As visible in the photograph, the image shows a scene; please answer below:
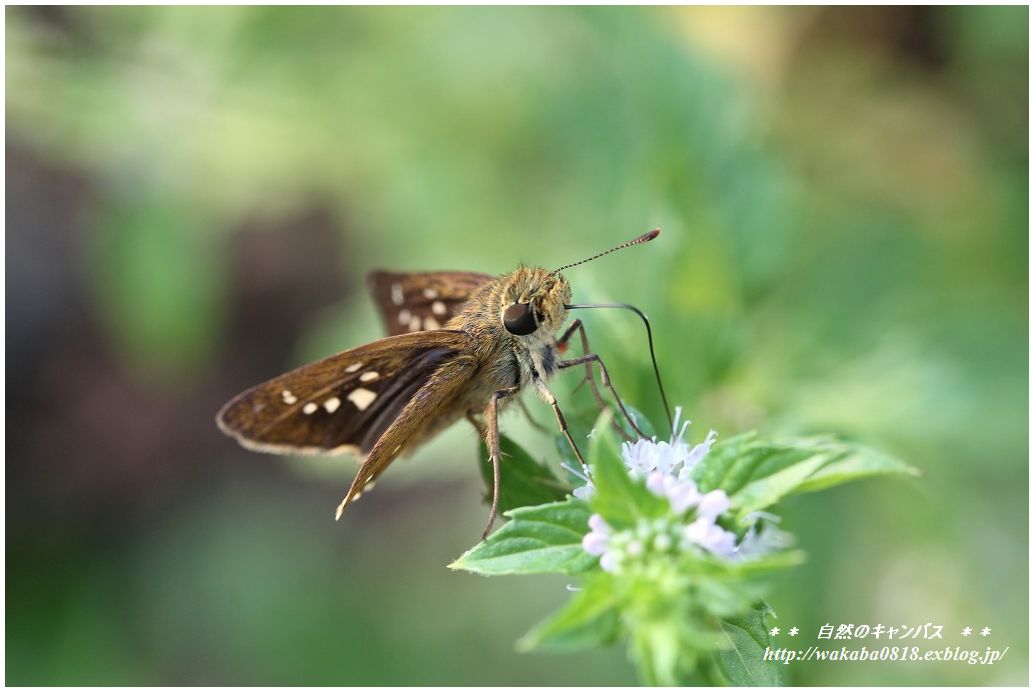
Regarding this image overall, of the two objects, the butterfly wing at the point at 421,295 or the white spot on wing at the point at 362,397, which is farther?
the butterfly wing at the point at 421,295

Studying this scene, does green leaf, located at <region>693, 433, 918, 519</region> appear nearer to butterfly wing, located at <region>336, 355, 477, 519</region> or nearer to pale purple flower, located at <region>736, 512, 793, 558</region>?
pale purple flower, located at <region>736, 512, 793, 558</region>

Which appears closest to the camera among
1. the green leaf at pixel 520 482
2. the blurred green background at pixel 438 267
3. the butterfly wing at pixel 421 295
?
the green leaf at pixel 520 482

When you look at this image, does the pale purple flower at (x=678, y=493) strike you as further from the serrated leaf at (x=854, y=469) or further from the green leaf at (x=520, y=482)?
the green leaf at (x=520, y=482)

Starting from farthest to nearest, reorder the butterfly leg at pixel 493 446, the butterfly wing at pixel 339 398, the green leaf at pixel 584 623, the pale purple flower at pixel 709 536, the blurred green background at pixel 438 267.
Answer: the blurred green background at pixel 438 267, the butterfly wing at pixel 339 398, the butterfly leg at pixel 493 446, the pale purple flower at pixel 709 536, the green leaf at pixel 584 623

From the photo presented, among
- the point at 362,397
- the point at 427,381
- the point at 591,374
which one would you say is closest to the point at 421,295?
the point at 362,397

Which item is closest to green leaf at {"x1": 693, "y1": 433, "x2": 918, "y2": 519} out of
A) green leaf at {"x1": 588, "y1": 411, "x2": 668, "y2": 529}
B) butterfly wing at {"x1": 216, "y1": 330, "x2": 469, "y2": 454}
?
green leaf at {"x1": 588, "y1": 411, "x2": 668, "y2": 529}

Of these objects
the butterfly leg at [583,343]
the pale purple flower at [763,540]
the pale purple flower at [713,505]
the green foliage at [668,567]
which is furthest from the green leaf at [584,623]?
the butterfly leg at [583,343]

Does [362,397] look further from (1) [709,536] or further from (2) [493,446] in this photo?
(1) [709,536]
